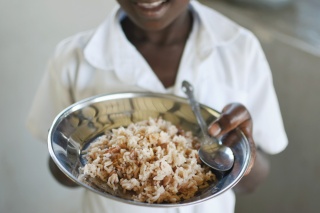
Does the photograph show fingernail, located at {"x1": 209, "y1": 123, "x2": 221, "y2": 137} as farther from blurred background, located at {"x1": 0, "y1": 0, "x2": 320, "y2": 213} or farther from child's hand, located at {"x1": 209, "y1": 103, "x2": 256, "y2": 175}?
blurred background, located at {"x1": 0, "y1": 0, "x2": 320, "y2": 213}

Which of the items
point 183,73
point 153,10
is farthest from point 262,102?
point 153,10

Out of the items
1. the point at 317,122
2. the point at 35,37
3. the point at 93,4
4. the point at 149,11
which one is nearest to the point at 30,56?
the point at 35,37

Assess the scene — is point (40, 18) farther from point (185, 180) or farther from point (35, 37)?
point (185, 180)

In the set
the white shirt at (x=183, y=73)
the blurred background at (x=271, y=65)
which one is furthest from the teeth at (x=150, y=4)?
the blurred background at (x=271, y=65)

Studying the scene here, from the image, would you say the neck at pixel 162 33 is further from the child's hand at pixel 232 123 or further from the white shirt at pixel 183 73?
the child's hand at pixel 232 123

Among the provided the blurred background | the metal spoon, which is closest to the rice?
the metal spoon

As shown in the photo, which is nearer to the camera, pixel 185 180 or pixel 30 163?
pixel 185 180

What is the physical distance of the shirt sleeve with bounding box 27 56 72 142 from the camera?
29.3 inches

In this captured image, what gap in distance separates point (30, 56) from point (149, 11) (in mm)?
422

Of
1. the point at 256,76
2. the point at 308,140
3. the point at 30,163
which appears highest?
the point at 256,76

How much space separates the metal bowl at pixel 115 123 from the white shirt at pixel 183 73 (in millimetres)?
58

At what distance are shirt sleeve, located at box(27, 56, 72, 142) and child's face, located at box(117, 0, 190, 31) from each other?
0.17 metres

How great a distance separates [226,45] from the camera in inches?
29.9

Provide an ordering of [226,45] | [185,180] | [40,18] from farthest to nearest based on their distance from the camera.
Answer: [40,18] < [226,45] < [185,180]
